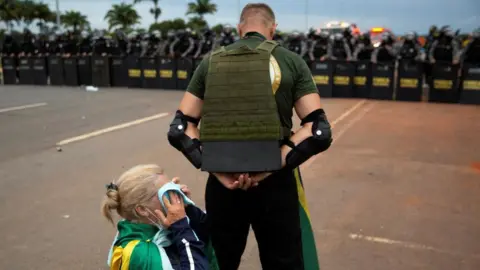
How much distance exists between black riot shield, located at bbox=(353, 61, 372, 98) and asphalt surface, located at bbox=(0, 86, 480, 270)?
3172mm

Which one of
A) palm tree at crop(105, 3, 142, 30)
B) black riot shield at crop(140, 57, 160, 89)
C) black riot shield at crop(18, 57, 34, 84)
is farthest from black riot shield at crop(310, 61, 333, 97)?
palm tree at crop(105, 3, 142, 30)

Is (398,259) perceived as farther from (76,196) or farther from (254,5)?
(76,196)

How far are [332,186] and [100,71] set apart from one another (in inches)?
537

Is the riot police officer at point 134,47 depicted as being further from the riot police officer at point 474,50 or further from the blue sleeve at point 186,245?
the blue sleeve at point 186,245

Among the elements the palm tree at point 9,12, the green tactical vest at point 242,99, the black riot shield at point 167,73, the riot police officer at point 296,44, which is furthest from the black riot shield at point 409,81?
the palm tree at point 9,12

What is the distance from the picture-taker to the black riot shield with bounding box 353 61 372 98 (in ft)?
44.6

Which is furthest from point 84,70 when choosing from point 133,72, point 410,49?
point 410,49

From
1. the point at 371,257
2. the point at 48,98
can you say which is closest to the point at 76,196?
the point at 371,257

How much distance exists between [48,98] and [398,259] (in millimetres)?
12260

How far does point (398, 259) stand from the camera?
361 centimetres

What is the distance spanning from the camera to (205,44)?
1633 cm

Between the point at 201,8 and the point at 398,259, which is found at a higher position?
the point at 201,8

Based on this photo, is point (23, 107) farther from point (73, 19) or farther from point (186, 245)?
point (73, 19)

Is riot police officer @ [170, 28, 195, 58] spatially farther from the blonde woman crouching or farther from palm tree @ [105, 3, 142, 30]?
palm tree @ [105, 3, 142, 30]
